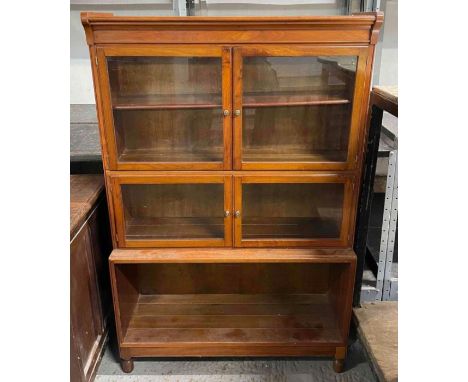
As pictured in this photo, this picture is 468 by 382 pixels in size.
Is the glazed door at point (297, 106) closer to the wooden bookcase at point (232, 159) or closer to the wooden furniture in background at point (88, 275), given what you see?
the wooden bookcase at point (232, 159)

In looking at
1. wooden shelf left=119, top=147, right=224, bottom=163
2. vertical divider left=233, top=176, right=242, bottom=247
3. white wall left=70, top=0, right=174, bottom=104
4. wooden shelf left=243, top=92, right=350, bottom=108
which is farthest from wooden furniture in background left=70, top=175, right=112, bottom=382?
white wall left=70, top=0, right=174, bottom=104

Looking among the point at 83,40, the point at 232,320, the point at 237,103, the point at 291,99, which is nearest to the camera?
the point at 237,103

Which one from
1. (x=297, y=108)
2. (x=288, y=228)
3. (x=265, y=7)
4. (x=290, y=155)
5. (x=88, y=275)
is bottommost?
(x=88, y=275)

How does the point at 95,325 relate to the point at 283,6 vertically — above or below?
below

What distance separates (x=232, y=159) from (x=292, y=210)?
377 millimetres

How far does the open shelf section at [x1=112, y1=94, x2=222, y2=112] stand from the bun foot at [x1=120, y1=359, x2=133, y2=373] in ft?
3.32

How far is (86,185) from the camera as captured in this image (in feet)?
5.45

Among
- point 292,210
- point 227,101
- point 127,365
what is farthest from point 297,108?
point 127,365

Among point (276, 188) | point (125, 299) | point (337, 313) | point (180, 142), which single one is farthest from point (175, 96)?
point (337, 313)

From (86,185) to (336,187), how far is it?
976 mm

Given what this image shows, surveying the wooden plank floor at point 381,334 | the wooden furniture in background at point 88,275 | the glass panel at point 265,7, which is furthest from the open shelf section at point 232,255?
the glass panel at point 265,7

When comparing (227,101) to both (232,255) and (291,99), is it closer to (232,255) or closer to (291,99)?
(291,99)

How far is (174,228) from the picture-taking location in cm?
166

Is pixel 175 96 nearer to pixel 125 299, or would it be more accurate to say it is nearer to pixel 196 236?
pixel 196 236
